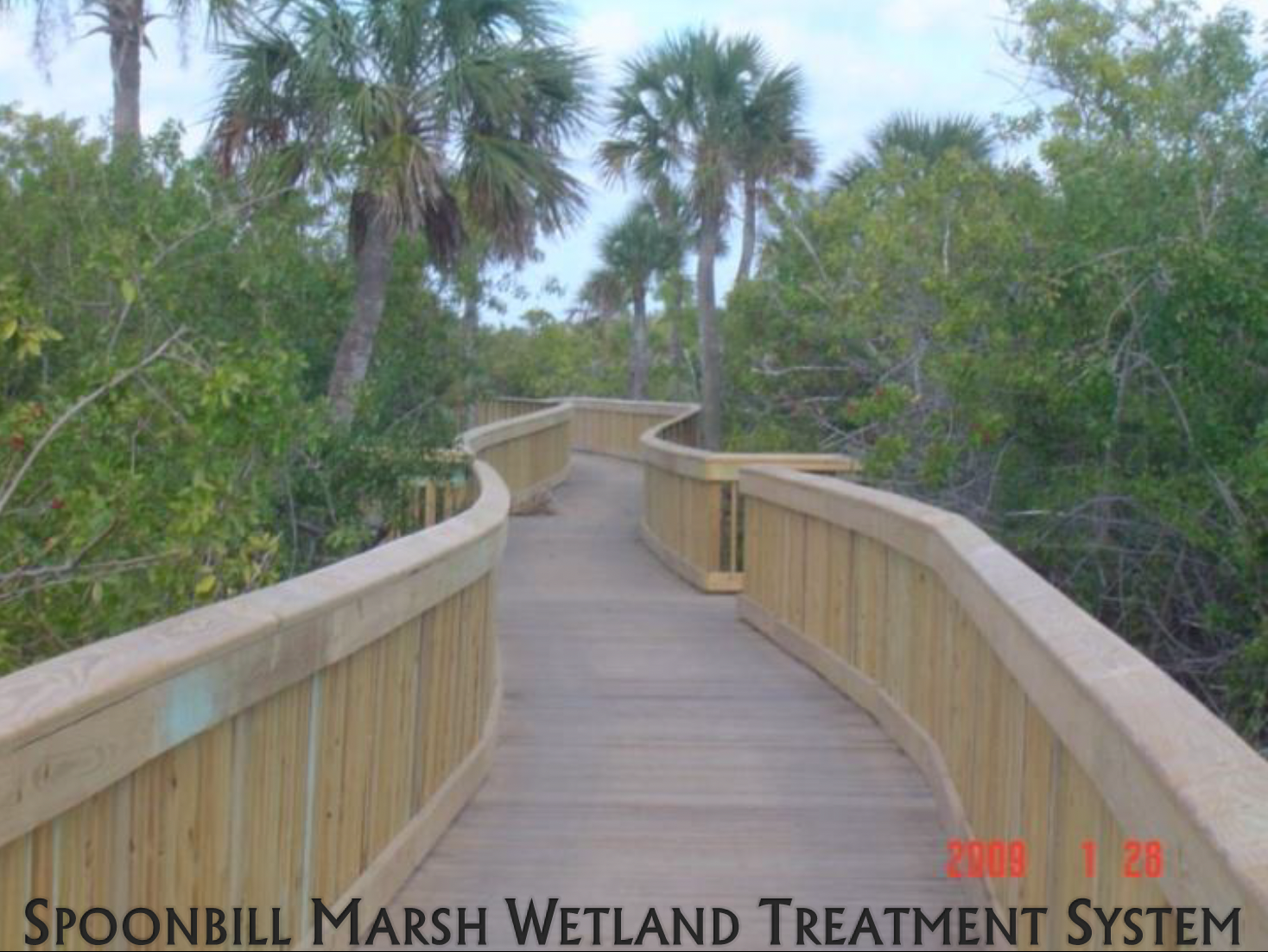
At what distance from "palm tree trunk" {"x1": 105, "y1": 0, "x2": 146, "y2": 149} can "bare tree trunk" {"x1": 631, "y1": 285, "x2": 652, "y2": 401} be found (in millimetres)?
25469

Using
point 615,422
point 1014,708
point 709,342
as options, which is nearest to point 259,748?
point 1014,708

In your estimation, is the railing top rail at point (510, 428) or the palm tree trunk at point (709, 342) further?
the palm tree trunk at point (709, 342)

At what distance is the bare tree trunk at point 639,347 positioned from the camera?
145 ft

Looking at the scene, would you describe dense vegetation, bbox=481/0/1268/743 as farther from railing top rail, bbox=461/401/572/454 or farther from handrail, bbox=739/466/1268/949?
railing top rail, bbox=461/401/572/454

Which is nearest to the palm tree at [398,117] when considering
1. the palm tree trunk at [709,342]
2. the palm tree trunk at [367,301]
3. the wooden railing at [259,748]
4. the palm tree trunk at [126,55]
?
the palm tree trunk at [367,301]

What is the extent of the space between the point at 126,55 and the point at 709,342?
429 inches

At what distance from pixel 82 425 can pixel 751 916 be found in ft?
10.8

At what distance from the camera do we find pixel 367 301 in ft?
56.6
